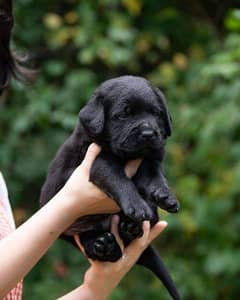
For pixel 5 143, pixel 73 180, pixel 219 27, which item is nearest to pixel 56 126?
pixel 5 143

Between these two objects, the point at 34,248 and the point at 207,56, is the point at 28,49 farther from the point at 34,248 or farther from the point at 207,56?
the point at 34,248

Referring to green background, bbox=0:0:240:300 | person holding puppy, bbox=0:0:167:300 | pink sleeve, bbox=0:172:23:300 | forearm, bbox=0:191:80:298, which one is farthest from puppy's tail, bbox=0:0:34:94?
green background, bbox=0:0:240:300

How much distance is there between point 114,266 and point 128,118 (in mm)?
498

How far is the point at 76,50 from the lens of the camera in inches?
201

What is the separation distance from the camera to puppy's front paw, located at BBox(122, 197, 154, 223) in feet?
6.71

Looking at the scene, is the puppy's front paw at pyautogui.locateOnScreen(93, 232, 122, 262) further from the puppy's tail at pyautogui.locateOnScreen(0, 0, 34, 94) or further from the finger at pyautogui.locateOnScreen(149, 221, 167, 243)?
the puppy's tail at pyautogui.locateOnScreen(0, 0, 34, 94)

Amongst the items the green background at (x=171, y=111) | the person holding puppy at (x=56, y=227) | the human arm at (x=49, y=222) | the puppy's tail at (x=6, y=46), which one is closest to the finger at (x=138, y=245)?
the person holding puppy at (x=56, y=227)

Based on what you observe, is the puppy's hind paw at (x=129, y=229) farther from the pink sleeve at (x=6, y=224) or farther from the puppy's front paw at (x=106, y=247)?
the pink sleeve at (x=6, y=224)

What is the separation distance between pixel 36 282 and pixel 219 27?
1.83 metres

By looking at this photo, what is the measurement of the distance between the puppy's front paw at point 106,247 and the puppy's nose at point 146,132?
0.98 ft

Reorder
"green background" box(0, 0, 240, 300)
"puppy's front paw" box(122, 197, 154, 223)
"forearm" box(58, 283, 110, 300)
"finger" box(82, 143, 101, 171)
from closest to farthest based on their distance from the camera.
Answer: "puppy's front paw" box(122, 197, 154, 223) → "finger" box(82, 143, 101, 171) → "forearm" box(58, 283, 110, 300) → "green background" box(0, 0, 240, 300)

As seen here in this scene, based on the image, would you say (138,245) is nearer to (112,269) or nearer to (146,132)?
(112,269)

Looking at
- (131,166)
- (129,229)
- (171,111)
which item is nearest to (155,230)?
(129,229)

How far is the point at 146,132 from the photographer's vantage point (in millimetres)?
2051
